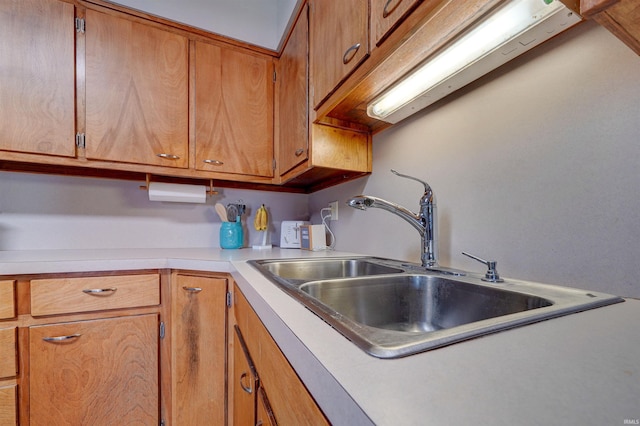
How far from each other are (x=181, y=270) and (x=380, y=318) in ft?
2.77

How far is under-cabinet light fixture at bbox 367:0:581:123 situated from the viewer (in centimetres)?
56

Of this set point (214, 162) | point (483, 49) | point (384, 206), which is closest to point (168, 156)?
point (214, 162)

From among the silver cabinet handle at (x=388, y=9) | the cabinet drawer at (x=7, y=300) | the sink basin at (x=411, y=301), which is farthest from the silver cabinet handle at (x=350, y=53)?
the cabinet drawer at (x=7, y=300)

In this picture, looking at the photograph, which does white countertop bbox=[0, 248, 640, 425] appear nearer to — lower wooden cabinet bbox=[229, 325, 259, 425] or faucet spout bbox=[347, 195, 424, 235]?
lower wooden cabinet bbox=[229, 325, 259, 425]

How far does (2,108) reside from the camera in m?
1.12

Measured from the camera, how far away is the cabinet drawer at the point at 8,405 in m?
0.89

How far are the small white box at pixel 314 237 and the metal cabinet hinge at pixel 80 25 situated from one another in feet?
4.52

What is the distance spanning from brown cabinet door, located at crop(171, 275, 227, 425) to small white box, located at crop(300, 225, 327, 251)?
0.54 meters

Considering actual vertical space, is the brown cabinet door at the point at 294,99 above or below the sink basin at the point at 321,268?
above

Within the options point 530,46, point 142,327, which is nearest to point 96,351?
point 142,327

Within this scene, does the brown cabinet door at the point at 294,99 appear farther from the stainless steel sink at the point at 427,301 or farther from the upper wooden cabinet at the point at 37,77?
the upper wooden cabinet at the point at 37,77

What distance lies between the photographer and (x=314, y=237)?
4.90ft

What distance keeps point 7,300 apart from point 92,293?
0.73 ft

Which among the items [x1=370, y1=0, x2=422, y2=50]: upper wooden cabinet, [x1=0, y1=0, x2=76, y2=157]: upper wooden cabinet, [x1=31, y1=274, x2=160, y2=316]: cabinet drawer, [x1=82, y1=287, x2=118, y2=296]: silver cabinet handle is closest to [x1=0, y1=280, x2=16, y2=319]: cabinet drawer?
[x1=31, y1=274, x2=160, y2=316]: cabinet drawer
